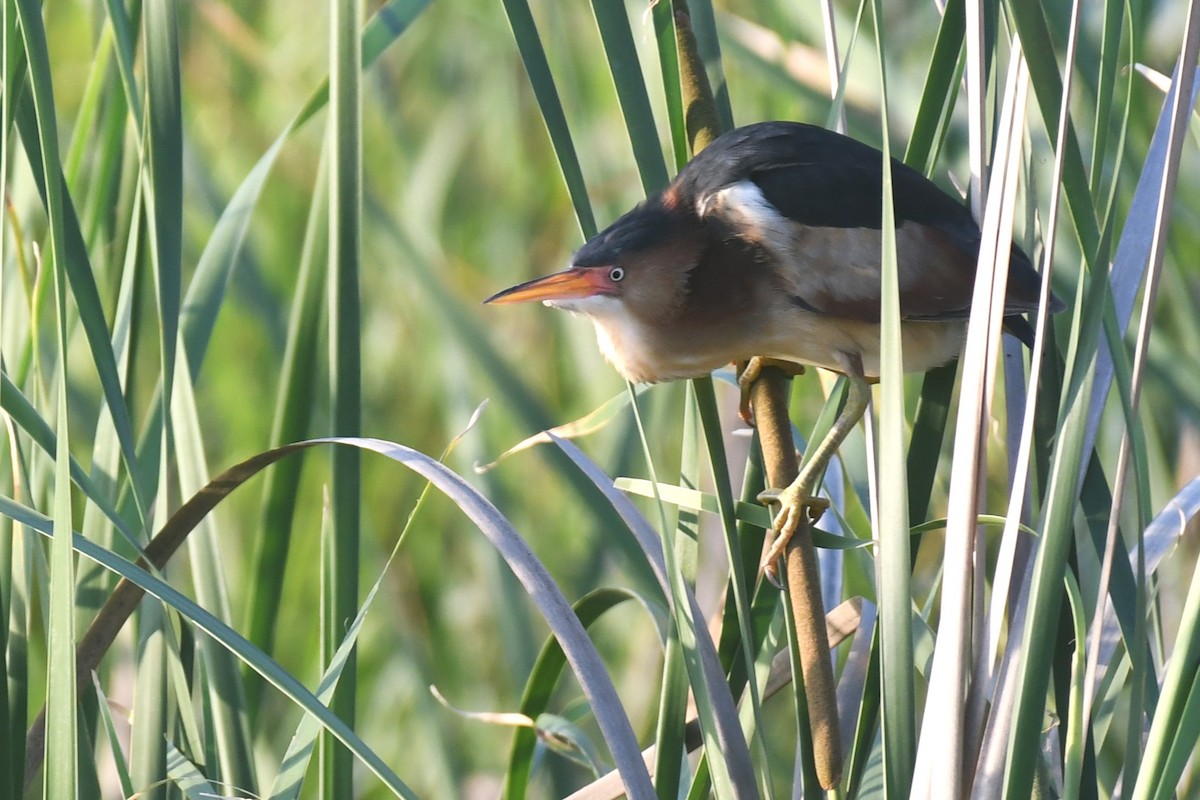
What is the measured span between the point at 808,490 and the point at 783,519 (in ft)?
0.11

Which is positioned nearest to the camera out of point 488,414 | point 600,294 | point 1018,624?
point 1018,624

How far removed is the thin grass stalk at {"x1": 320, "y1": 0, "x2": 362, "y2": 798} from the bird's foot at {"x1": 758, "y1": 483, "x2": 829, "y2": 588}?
0.26 m

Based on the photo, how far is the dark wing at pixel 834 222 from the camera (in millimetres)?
951

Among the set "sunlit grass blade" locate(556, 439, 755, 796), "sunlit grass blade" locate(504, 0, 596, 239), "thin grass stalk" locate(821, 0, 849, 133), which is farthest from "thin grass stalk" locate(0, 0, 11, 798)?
"thin grass stalk" locate(821, 0, 849, 133)

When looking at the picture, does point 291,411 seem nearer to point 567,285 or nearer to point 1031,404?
point 567,285

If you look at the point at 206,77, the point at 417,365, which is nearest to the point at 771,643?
the point at 417,365

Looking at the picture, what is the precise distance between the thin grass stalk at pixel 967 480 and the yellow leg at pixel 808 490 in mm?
162

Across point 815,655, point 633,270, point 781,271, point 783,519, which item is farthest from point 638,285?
point 815,655

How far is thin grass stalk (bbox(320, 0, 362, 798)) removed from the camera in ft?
2.50

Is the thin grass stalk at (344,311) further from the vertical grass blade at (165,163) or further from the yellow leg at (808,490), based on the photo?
the yellow leg at (808,490)

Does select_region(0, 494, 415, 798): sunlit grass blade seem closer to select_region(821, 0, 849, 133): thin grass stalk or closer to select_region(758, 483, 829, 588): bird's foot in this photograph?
select_region(758, 483, 829, 588): bird's foot

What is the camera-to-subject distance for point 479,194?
233 centimetres

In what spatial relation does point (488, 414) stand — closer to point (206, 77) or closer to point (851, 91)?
point (851, 91)

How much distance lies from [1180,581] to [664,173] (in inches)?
43.1
